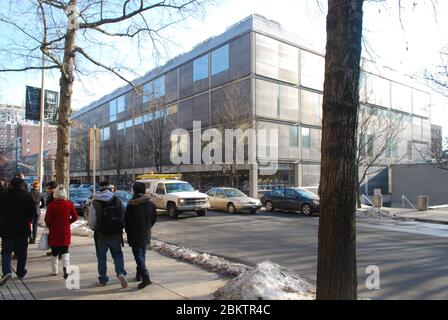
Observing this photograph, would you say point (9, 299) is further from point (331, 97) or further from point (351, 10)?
point (351, 10)

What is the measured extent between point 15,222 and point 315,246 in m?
7.63

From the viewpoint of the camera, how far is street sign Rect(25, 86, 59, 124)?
16327 mm

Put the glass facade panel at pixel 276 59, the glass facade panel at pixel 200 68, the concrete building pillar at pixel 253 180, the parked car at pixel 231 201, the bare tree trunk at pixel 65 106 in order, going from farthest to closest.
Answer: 1. the glass facade panel at pixel 200 68
2. the glass facade panel at pixel 276 59
3. the concrete building pillar at pixel 253 180
4. the parked car at pixel 231 201
5. the bare tree trunk at pixel 65 106

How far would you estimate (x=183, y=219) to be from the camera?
18.9 meters

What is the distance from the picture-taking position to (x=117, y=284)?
6617 mm

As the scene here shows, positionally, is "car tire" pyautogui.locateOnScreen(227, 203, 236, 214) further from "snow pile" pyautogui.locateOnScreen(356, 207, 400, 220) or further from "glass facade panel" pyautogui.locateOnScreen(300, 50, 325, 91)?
"glass facade panel" pyautogui.locateOnScreen(300, 50, 325, 91)

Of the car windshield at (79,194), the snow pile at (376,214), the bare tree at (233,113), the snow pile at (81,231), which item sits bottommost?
the snow pile at (376,214)

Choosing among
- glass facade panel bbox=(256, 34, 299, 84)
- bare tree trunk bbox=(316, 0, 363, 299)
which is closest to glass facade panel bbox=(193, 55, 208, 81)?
glass facade panel bbox=(256, 34, 299, 84)

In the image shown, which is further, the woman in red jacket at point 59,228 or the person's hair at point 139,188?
the woman in red jacket at point 59,228

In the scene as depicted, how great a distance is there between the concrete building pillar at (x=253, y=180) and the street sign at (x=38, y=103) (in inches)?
931

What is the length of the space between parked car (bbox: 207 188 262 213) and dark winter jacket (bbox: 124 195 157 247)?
1514 cm

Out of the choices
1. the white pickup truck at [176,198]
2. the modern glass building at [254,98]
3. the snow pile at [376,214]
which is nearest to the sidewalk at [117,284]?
the white pickup truck at [176,198]

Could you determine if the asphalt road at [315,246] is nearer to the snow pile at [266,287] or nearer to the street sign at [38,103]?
the snow pile at [266,287]

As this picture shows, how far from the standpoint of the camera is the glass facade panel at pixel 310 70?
43.9m
